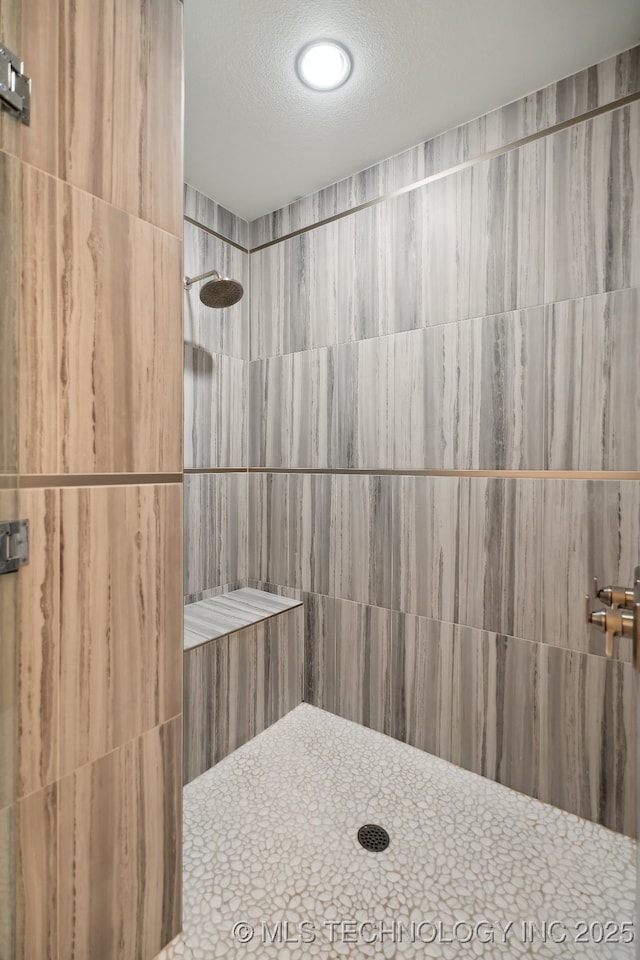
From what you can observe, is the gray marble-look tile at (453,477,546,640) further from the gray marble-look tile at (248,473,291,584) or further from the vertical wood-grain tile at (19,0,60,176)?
the vertical wood-grain tile at (19,0,60,176)

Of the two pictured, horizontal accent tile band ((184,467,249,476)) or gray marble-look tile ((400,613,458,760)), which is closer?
gray marble-look tile ((400,613,458,760))

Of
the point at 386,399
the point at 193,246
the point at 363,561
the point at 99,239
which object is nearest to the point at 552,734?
the point at 363,561

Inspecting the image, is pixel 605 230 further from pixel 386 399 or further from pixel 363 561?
pixel 363 561

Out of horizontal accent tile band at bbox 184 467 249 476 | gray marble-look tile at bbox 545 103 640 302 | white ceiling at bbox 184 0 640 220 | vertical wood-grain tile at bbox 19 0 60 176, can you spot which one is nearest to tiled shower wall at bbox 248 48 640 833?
gray marble-look tile at bbox 545 103 640 302

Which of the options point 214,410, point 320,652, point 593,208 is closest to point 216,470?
point 214,410

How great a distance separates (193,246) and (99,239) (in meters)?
1.37

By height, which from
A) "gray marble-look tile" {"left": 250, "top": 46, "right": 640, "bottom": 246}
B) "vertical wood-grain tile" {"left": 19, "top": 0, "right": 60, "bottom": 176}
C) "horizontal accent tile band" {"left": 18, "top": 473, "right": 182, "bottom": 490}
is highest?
"gray marble-look tile" {"left": 250, "top": 46, "right": 640, "bottom": 246}

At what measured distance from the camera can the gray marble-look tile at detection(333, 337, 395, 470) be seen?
1.96 meters

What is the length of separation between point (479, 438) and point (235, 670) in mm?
1392

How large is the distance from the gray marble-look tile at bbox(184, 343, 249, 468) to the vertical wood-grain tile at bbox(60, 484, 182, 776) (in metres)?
1.10

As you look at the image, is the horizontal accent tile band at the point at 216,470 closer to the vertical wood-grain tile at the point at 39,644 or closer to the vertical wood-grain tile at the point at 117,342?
the vertical wood-grain tile at the point at 117,342

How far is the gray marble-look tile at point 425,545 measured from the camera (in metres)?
1.80

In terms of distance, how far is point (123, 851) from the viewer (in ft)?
3.36

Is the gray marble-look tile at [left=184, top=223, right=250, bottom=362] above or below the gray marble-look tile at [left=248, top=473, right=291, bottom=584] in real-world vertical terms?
above
